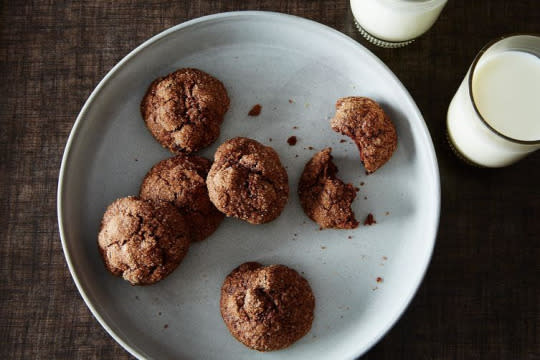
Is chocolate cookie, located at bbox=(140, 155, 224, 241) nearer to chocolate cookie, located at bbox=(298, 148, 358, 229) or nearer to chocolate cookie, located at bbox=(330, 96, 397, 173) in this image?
chocolate cookie, located at bbox=(298, 148, 358, 229)

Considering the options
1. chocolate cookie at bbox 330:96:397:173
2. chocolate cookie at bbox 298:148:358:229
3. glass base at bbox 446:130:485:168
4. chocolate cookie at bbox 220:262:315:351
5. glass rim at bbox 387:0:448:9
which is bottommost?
chocolate cookie at bbox 220:262:315:351

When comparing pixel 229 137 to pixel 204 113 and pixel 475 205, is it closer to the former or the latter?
pixel 204 113

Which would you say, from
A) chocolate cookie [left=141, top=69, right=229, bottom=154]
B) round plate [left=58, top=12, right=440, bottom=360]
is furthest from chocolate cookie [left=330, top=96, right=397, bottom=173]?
chocolate cookie [left=141, top=69, right=229, bottom=154]

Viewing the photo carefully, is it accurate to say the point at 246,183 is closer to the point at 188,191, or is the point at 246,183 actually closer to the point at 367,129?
the point at 188,191

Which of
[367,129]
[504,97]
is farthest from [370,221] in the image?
[504,97]

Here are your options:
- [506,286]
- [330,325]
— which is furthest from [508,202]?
[330,325]
